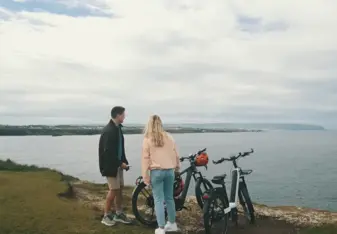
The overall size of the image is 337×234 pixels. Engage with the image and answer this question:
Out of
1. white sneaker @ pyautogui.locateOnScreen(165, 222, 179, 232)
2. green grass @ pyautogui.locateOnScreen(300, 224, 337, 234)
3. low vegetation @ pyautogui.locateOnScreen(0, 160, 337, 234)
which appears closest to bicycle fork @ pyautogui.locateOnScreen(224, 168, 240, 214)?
low vegetation @ pyautogui.locateOnScreen(0, 160, 337, 234)

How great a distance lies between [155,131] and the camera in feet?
24.2

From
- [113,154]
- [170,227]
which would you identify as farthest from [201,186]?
[113,154]

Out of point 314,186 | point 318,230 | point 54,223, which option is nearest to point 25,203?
point 54,223

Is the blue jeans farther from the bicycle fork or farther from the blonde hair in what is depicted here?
the bicycle fork

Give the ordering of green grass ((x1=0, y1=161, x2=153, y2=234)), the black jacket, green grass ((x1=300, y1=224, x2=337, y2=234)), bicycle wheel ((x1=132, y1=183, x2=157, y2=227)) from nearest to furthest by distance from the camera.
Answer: green grass ((x1=0, y1=161, x2=153, y2=234))
the black jacket
bicycle wheel ((x1=132, y1=183, x2=157, y2=227))
green grass ((x1=300, y1=224, x2=337, y2=234))

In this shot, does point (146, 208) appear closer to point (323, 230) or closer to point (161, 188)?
point (161, 188)

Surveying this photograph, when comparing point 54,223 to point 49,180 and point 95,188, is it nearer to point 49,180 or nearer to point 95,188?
point 49,180

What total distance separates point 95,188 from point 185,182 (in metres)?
6.99

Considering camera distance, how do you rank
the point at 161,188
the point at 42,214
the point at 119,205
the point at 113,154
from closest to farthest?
the point at 161,188 < the point at 113,154 < the point at 119,205 < the point at 42,214

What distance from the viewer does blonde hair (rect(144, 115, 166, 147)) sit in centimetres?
736

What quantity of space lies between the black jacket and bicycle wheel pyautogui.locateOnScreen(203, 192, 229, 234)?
1911 millimetres

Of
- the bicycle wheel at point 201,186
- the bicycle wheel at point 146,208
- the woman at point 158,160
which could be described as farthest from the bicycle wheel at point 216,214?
the bicycle wheel at point 146,208

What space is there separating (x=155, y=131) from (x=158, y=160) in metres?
0.52

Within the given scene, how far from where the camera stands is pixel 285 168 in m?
48.5
